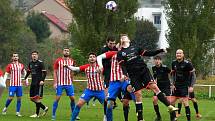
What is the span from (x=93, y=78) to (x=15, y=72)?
5255mm

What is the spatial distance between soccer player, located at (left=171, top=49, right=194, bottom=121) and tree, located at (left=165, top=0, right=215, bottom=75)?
81.0ft

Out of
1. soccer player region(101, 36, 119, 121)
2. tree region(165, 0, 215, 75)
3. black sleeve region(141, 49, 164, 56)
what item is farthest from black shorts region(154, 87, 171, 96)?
tree region(165, 0, 215, 75)

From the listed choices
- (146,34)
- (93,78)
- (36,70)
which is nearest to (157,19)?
(146,34)

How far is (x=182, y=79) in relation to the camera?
677 inches

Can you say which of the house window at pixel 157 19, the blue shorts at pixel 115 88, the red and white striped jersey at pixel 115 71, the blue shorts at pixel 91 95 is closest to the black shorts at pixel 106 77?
the blue shorts at pixel 91 95

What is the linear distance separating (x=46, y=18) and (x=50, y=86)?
54771 mm

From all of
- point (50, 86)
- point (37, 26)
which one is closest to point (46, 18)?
point (37, 26)

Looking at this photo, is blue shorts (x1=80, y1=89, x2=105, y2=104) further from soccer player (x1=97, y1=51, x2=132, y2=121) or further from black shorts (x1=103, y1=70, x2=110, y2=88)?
black shorts (x1=103, y1=70, x2=110, y2=88)

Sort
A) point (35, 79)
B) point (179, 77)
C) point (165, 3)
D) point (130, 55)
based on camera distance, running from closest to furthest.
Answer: point (130, 55)
point (179, 77)
point (35, 79)
point (165, 3)

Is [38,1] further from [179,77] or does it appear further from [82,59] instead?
[179,77]

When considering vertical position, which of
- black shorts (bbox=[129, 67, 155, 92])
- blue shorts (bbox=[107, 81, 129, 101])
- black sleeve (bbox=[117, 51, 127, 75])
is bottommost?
blue shorts (bbox=[107, 81, 129, 101])

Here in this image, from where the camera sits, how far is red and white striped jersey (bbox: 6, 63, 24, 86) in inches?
810

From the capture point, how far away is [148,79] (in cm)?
1421

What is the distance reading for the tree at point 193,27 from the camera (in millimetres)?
42125
